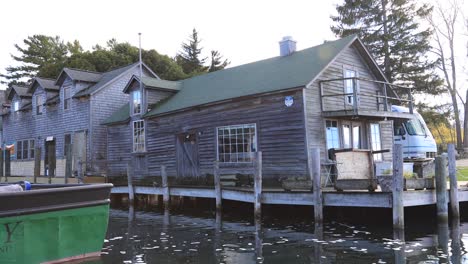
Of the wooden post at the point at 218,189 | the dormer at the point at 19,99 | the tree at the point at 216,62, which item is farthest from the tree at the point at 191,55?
the wooden post at the point at 218,189

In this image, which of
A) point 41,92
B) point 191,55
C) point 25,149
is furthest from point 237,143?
point 191,55

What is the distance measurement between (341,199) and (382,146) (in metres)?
8.90

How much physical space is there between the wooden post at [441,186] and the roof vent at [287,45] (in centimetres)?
1074

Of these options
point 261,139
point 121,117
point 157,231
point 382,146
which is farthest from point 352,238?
point 121,117

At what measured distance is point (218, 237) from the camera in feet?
36.9

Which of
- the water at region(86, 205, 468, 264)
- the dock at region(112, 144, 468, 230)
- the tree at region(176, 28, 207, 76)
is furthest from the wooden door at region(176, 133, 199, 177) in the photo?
the tree at region(176, 28, 207, 76)

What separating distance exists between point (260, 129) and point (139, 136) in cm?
884

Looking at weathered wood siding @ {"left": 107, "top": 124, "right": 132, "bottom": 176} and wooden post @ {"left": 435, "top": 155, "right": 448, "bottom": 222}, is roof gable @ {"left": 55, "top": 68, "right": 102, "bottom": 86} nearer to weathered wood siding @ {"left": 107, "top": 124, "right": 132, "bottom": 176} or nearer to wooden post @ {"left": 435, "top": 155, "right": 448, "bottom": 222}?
weathered wood siding @ {"left": 107, "top": 124, "right": 132, "bottom": 176}

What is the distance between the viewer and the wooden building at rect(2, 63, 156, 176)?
26.4 metres

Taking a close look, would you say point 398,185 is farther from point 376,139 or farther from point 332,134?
point 376,139

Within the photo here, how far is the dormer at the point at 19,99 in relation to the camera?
107 ft

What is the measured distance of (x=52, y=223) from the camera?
778 centimetres

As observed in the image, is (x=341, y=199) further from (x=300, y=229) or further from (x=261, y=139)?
(x=261, y=139)

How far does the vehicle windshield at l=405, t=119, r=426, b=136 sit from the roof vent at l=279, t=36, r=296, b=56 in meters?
6.92
